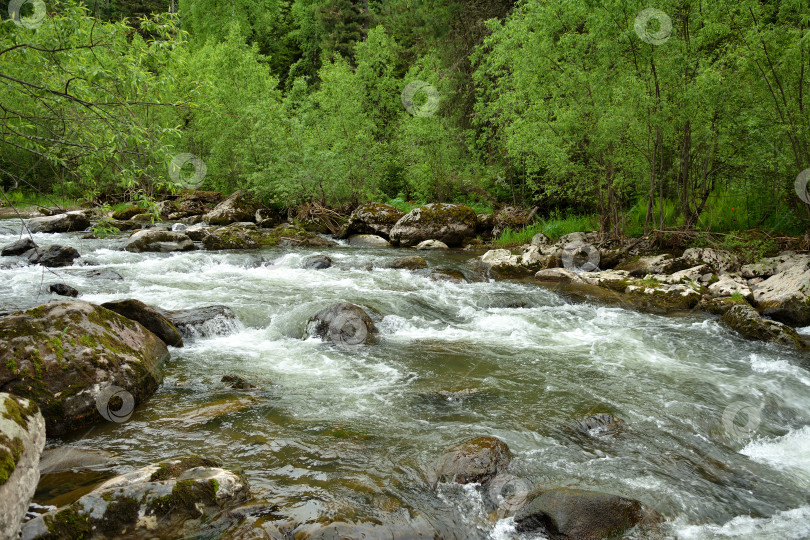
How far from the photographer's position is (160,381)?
7035 millimetres

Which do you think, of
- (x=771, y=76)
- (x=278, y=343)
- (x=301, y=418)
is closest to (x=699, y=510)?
(x=301, y=418)

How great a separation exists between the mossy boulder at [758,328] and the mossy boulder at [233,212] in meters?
20.8

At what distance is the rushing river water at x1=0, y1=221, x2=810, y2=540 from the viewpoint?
477 centimetres

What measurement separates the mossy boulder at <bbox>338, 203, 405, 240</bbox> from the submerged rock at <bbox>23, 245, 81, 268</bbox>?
1017 cm

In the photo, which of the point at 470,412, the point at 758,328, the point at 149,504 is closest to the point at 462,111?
the point at 758,328

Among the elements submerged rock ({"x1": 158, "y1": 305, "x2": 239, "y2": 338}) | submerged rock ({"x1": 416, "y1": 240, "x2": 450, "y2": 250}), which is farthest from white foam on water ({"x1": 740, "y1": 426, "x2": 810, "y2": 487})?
submerged rock ({"x1": 416, "y1": 240, "x2": 450, "y2": 250})

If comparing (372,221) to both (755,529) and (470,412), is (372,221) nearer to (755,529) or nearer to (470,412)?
(470,412)

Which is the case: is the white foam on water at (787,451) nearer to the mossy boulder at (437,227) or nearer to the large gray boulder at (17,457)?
the large gray boulder at (17,457)

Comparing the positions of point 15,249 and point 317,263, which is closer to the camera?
point 15,249

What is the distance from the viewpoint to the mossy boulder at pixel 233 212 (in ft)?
81.0

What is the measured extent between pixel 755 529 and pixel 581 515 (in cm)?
158

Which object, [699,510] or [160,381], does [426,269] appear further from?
[699,510]

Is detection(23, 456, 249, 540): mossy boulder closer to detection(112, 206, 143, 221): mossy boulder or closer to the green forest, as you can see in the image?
the green forest

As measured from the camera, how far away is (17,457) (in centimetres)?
367
